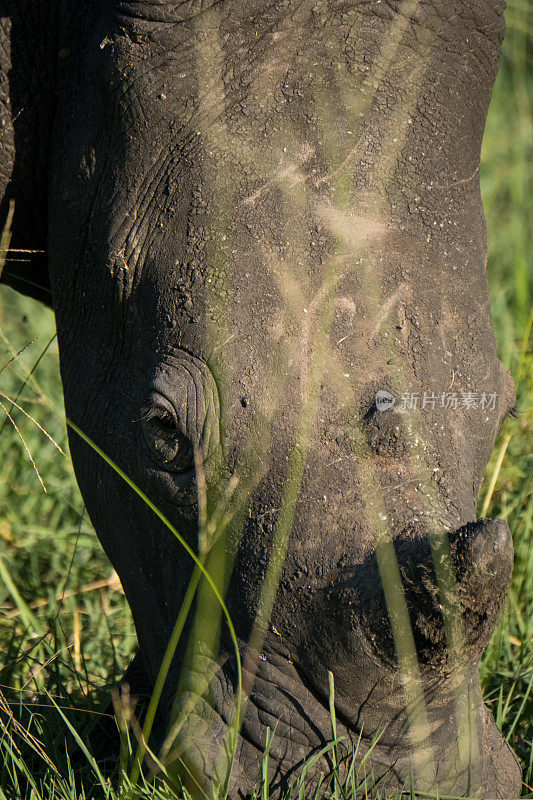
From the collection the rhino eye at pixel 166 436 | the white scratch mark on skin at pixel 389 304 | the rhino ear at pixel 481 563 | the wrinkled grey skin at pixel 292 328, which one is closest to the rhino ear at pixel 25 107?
the wrinkled grey skin at pixel 292 328

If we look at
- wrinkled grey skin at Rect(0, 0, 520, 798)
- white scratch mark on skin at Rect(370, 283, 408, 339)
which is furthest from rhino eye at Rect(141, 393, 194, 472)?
white scratch mark on skin at Rect(370, 283, 408, 339)

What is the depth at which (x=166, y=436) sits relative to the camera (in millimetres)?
2043

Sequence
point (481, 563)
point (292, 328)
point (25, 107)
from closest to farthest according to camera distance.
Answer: point (481, 563) < point (292, 328) < point (25, 107)

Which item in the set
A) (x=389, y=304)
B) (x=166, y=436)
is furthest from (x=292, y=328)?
(x=166, y=436)

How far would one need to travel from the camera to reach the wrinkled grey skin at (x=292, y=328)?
6.17ft

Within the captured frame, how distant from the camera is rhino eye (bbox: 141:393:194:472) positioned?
2016 millimetres

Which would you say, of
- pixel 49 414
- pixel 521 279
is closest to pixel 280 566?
pixel 521 279

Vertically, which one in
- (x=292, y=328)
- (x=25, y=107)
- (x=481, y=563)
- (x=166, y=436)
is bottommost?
(x=481, y=563)

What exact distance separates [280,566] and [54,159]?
1.05 metres

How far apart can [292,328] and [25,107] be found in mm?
885

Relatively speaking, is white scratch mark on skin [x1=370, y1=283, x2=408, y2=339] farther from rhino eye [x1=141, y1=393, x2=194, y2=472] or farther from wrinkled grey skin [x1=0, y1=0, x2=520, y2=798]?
rhino eye [x1=141, y1=393, x2=194, y2=472]

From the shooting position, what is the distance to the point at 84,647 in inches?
124

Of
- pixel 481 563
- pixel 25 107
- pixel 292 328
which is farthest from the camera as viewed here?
pixel 25 107

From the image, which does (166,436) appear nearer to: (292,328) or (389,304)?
(292,328)
